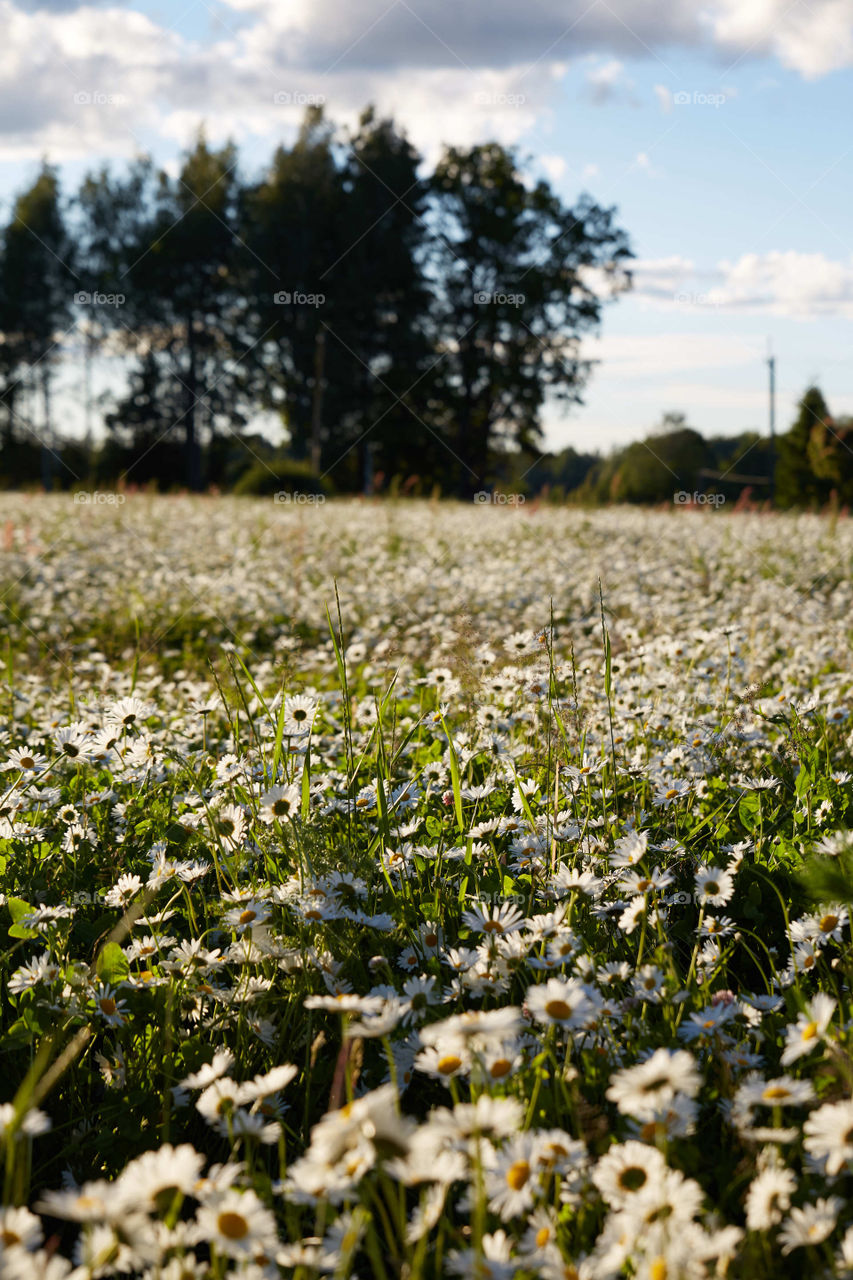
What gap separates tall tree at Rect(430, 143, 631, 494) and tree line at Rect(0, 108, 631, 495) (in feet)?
0.24

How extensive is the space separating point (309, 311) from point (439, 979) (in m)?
32.1

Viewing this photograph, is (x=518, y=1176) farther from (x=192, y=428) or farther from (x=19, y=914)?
(x=192, y=428)

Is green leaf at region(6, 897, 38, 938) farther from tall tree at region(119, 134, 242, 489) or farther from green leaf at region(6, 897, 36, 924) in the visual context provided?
tall tree at region(119, 134, 242, 489)

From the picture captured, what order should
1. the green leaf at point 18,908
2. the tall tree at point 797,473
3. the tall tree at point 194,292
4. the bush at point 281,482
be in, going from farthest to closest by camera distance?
the tall tree at point 797,473 < the tall tree at point 194,292 < the bush at point 281,482 < the green leaf at point 18,908

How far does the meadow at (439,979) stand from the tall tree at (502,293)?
91.3ft

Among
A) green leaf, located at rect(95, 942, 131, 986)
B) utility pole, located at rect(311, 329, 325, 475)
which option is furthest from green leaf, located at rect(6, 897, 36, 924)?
utility pole, located at rect(311, 329, 325, 475)

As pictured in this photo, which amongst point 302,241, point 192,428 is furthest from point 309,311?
point 192,428

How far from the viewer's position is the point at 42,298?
38750 mm

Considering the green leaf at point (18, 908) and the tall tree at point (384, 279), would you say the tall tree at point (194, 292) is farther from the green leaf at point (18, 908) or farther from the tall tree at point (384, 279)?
the green leaf at point (18, 908)

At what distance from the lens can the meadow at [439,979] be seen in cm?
121

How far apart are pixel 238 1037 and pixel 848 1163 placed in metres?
1.15

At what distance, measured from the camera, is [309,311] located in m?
31.8

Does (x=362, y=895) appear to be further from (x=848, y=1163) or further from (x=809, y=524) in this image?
(x=809, y=524)

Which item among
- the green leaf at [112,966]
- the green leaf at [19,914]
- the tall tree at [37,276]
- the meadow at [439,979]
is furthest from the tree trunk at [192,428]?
the green leaf at [112,966]
